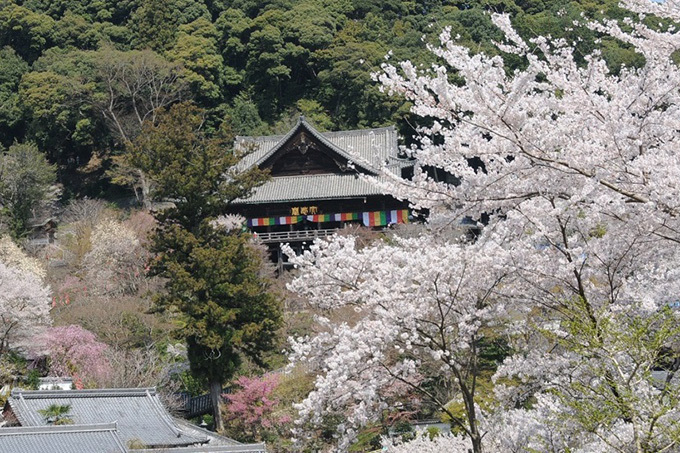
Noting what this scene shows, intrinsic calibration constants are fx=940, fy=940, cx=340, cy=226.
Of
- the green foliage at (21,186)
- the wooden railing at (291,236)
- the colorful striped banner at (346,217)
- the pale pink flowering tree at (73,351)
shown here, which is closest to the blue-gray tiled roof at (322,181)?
the colorful striped banner at (346,217)

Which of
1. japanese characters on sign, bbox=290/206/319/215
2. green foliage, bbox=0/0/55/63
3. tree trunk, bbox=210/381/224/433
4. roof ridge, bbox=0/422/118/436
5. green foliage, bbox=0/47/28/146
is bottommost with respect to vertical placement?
tree trunk, bbox=210/381/224/433

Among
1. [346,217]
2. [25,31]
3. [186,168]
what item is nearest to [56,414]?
[186,168]

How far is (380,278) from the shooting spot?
20.8 feet

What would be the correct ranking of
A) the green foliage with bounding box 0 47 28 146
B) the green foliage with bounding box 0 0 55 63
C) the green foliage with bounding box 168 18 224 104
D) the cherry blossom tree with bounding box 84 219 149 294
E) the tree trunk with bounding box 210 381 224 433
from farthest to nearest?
the green foliage with bounding box 0 0 55 63 → the green foliage with bounding box 168 18 224 104 → the green foliage with bounding box 0 47 28 146 → the cherry blossom tree with bounding box 84 219 149 294 → the tree trunk with bounding box 210 381 224 433

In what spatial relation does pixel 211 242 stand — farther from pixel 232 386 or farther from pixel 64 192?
pixel 64 192

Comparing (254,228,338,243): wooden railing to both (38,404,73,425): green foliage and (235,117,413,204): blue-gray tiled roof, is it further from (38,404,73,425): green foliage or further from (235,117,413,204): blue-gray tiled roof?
(38,404,73,425): green foliage

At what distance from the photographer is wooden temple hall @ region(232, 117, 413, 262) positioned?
27625 millimetres

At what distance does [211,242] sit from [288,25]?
25.8 m

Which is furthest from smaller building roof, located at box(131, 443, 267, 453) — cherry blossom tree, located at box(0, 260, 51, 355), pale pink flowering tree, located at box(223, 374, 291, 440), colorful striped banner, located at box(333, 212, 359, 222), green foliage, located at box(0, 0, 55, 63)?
green foliage, located at box(0, 0, 55, 63)

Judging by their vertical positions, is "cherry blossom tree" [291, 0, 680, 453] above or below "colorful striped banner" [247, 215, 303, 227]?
above

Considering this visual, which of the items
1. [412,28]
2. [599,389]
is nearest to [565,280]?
[599,389]

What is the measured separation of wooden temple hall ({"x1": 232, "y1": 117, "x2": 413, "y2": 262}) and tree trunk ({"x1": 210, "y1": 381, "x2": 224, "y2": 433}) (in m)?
10.2

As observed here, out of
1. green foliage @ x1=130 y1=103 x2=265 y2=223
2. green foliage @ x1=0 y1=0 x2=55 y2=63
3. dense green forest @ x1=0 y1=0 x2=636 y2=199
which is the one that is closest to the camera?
green foliage @ x1=130 y1=103 x2=265 y2=223

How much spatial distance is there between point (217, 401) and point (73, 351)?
3334mm
